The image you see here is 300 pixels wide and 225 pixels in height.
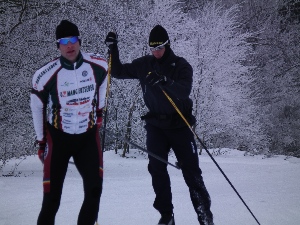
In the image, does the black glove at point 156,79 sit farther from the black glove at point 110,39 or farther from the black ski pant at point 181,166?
the black glove at point 110,39

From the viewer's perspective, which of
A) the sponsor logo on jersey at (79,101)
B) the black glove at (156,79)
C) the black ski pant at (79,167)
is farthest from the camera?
the black glove at (156,79)

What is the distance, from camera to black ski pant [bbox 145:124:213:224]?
130 inches

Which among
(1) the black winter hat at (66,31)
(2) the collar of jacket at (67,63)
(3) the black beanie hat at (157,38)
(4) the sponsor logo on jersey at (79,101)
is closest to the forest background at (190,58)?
(3) the black beanie hat at (157,38)

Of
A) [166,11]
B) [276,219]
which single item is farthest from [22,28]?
[276,219]

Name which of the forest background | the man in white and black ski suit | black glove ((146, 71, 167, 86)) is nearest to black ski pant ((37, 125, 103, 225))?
the man in white and black ski suit

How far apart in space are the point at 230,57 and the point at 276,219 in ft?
38.4

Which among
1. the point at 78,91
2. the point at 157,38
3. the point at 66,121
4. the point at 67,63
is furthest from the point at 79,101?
the point at 157,38

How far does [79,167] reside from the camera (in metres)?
2.80

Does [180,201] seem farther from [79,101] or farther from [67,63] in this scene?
[67,63]

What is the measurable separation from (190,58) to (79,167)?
1020 cm

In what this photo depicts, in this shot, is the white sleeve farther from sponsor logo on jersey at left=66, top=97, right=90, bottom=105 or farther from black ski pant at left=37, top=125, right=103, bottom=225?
sponsor logo on jersey at left=66, top=97, right=90, bottom=105

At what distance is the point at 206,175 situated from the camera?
22.4 ft

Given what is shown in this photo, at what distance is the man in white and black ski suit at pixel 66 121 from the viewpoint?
265 centimetres

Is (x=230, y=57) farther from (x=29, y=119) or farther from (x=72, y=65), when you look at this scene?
(x=72, y=65)
